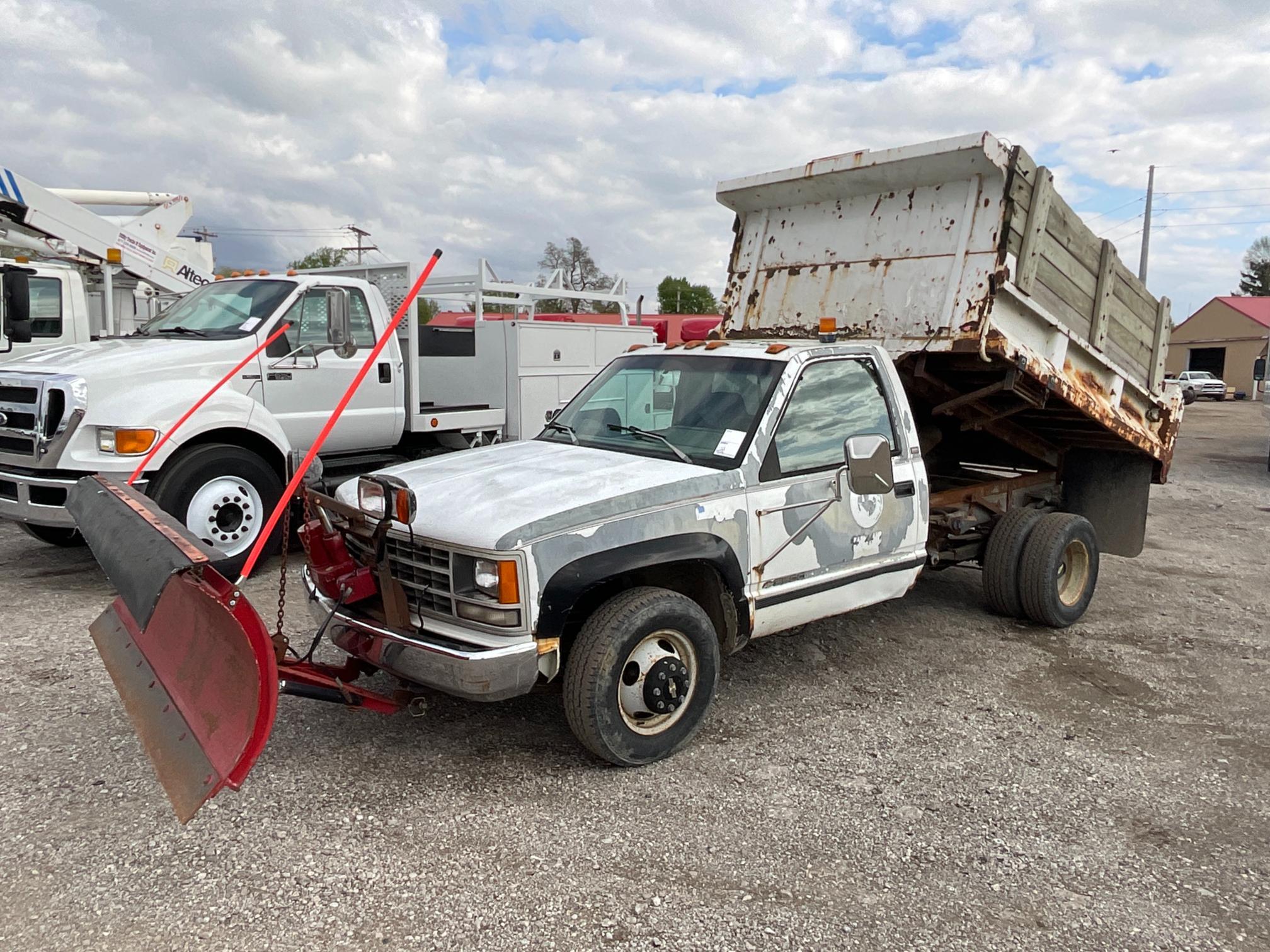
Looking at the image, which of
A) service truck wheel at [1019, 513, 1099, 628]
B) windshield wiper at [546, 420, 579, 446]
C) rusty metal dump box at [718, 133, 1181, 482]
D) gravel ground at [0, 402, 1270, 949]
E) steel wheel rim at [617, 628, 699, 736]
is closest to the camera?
gravel ground at [0, 402, 1270, 949]

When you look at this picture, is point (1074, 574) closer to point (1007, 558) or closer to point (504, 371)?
point (1007, 558)

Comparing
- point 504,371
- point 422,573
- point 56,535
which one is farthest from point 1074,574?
point 56,535

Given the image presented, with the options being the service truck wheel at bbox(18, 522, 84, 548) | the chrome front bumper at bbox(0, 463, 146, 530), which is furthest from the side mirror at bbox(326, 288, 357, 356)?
the service truck wheel at bbox(18, 522, 84, 548)

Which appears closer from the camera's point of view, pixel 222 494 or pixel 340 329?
pixel 222 494

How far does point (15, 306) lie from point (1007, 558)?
328 inches

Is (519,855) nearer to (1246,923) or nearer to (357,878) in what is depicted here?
(357,878)

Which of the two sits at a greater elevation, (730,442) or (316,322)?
(316,322)

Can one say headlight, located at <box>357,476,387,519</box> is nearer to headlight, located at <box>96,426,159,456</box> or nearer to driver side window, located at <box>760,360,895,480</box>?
driver side window, located at <box>760,360,895,480</box>

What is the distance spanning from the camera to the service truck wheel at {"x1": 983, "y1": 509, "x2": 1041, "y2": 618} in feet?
19.8

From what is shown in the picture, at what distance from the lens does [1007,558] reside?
6039 millimetres

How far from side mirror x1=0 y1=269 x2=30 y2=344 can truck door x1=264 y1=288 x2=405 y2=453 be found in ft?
8.47

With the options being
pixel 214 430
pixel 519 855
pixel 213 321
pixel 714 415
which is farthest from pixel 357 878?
pixel 213 321

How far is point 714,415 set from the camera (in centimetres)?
456

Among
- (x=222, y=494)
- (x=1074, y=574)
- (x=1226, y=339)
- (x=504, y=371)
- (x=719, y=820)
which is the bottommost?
(x=719, y=820)
